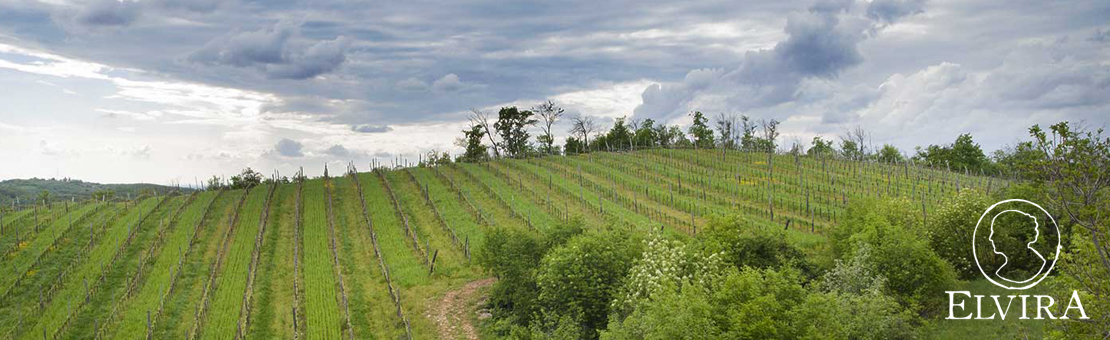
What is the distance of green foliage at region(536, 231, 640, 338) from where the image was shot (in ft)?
105

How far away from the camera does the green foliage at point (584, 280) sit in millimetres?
32031

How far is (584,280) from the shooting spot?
32.3 metres

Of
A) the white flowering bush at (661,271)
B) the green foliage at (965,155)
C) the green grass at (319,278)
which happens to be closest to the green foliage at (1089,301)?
the white flowering bush at (661,271)

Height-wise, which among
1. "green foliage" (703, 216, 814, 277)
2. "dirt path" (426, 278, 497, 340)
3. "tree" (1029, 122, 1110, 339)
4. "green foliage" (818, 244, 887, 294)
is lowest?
"dirt path" (426, 278, 497, 340)

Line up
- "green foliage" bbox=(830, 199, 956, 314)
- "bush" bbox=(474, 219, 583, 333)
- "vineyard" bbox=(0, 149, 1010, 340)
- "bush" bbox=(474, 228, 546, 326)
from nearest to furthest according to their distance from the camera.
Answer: "green foliage" bbox=(830, 199, 956, 314) < "bush" bbox=(474, 219, 583, 333) < "bush" bbox=(474, 228, 546, 326) < "vineyard" bbox=(0, 149, 1010, 340)

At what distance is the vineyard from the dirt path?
63 centimetres

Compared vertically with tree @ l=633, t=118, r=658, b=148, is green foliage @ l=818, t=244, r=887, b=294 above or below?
below

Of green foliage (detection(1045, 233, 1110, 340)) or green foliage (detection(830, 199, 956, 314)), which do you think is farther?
green foliage (detection(830, 199, 956, 314))

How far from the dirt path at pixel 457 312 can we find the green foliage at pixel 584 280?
5280 mm

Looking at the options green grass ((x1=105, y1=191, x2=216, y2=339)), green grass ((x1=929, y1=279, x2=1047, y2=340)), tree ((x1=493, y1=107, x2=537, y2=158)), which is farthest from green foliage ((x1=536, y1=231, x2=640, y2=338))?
tree ((x1=493, y1=107, x2=537, y2=158))

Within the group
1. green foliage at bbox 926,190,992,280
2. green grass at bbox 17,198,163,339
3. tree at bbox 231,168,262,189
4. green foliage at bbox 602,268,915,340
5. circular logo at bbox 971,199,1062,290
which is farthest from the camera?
tree at bbox 231,168,262,189

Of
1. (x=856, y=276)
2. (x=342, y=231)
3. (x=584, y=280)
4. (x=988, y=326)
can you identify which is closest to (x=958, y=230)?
(x=988, y=326)

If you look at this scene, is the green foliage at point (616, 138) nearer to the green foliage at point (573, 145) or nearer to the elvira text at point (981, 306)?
the green foliage at point (573, 145)

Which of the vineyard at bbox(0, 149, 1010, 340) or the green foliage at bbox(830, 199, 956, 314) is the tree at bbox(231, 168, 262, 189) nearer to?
the vineyard at bbox(0, 149, 1010, 340)
